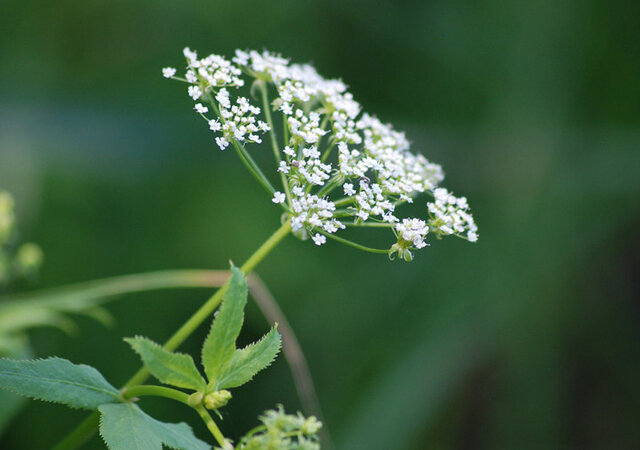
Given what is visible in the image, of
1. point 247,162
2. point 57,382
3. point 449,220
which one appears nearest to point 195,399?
point 57,382

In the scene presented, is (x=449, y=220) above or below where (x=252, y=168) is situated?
above

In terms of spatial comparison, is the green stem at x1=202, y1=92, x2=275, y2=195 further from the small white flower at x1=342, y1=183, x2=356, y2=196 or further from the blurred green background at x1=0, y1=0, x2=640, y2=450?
the blurred green background at x1=0, y1=0, x2=640, y2=450

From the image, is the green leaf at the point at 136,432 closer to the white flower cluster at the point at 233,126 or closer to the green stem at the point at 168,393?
the green stem at the point at 168,393

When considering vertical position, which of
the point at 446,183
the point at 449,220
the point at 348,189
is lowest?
the point at 348,189

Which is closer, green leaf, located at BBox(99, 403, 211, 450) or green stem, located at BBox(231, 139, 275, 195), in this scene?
green leaf, located at BBox(99, 403, 211, 450)

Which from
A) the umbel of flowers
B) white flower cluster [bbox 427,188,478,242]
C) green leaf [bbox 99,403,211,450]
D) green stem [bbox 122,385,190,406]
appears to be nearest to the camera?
green leaf [bbox 99,403,211,450]

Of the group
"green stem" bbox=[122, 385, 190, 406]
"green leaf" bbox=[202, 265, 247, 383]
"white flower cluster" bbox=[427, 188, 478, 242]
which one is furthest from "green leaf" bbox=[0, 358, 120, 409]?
"white flower cluster" bbox=[427, 188, 478, 242]

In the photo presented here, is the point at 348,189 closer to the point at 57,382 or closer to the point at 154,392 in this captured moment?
the point at 154,392

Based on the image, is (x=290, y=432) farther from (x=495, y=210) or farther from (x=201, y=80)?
(x=495, y=210)
